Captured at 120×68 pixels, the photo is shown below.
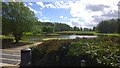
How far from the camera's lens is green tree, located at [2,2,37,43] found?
83.8 ft

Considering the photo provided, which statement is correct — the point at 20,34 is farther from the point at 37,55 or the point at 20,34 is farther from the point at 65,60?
the point at 65,60

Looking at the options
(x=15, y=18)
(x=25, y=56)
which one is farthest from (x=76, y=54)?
(x=15, y=18)

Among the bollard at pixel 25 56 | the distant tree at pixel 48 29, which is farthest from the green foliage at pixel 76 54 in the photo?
the distant tree at pixel 48 29

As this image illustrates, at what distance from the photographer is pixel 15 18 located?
2564cm

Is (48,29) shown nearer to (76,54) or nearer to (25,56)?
(25,56)

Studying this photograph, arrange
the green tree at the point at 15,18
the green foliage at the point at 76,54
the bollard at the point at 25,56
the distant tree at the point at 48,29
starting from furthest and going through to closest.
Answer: the distant tree at the point at 48,29 → the green tree at the point at 15,18 → the bollard at the point at 25,56 → the green foliage at the point at 76,54

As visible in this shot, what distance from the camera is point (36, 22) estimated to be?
2788 centimetres

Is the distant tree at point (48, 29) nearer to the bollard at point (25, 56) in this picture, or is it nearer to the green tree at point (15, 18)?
the green tree at point (15, 18)

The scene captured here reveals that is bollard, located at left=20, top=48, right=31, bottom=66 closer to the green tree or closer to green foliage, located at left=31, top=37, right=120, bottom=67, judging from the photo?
green foliage, located at left=31, top=37, right=120, bottom=67

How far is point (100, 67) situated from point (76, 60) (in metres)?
1.41

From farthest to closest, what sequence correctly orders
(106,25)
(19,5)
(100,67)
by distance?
(106,25), (19,5), (100,67)

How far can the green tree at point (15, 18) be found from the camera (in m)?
25.5

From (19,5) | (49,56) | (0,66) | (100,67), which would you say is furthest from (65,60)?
(19,5)

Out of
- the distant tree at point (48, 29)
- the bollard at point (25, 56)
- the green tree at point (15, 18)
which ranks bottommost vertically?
the bollard at point (25, 56)
